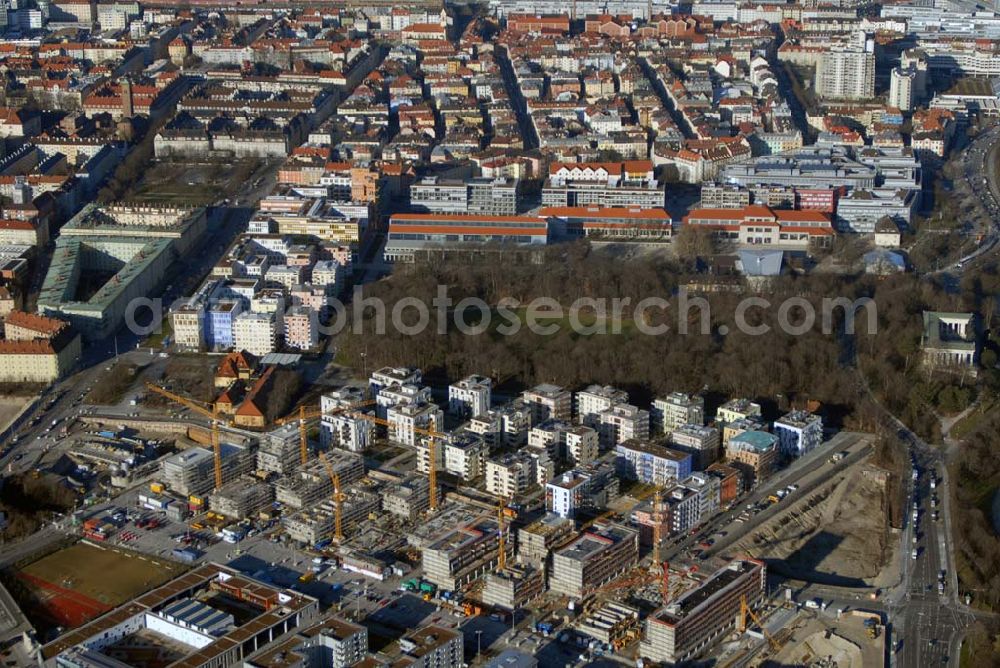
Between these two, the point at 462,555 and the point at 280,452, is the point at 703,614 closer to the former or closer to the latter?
the point at 462,555

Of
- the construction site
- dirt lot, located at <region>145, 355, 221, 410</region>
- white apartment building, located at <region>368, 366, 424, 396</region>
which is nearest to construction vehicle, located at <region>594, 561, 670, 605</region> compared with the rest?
the construction site

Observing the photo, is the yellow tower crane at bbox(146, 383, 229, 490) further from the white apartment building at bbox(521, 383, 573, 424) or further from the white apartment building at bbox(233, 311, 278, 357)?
the white apartment building at bbox(521, 383, 573, 424)

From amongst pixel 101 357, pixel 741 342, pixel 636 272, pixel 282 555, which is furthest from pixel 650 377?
pixel 101 357

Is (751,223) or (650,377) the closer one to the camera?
(650,377)

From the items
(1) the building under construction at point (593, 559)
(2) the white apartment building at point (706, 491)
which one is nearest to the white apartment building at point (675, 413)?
(2) the white apartment building at point (706, 491)

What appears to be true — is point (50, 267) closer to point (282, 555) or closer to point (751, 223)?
point (282, 555)

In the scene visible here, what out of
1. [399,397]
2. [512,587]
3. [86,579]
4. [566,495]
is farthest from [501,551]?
[86,579]
